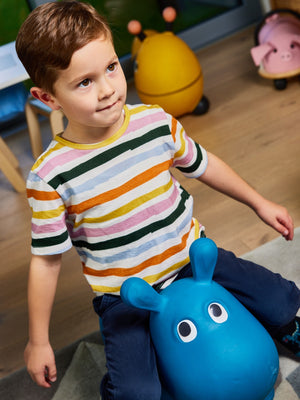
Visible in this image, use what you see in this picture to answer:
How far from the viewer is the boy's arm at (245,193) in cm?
92

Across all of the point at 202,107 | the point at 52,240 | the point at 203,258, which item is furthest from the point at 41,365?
the point at 202,107

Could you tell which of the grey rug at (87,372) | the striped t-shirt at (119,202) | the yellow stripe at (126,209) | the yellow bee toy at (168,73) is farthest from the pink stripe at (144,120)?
the yellow bee toy at (168,73)

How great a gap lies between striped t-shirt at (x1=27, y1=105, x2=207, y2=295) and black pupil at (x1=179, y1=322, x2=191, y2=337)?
0.35ft

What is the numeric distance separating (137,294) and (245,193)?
300 millimetres

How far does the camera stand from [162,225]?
85 centimetres

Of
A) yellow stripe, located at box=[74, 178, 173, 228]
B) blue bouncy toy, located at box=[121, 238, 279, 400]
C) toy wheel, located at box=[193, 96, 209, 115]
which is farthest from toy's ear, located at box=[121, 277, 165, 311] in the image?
toy wheel, located at box=[193, 96, 209, 115]

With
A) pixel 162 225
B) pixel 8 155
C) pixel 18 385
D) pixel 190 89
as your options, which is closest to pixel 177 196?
pixel 162 225

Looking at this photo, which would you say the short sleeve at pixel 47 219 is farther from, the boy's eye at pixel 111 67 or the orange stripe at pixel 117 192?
the boy's eye at pixel 111 67

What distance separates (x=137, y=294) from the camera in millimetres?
755

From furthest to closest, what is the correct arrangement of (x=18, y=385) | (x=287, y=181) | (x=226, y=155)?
(x=226, y=155) → (x=287, y=181) → (x=18, y=385)

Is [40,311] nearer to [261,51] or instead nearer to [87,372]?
[87,372]

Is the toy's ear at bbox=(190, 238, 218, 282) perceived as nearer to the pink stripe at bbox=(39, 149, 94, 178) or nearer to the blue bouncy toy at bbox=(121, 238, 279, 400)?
the blue bouncy toy at bbox=(121, 238, 279, 400)

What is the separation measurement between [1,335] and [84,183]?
0.60 m

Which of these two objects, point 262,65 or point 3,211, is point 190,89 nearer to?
point 262,65
